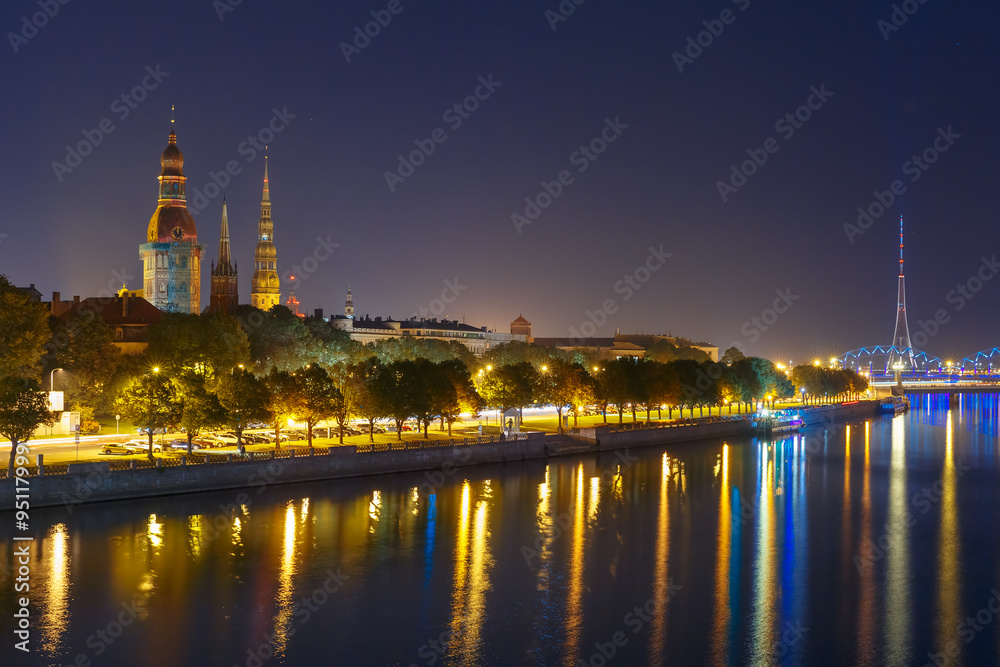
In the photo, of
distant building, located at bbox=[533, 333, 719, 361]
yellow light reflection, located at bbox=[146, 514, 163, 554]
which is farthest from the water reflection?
distant building, located at bbox=[533, 333, 719, 361]

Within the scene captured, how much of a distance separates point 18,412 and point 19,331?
12039 mm

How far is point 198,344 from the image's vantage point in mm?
56188

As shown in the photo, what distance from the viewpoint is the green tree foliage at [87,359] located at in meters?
51.0

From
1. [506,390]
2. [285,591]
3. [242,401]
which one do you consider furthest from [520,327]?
[285,591]

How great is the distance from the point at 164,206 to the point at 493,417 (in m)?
68.1

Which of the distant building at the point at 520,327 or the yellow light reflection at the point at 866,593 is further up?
the distant building at the point at 520,327

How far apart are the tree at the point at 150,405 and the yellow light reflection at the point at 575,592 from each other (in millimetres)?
15901

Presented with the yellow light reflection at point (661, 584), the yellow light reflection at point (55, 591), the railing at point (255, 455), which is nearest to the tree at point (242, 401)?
the railing at point (255, 455)

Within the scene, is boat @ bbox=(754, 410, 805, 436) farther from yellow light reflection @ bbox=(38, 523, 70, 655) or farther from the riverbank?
yellow light reflection @ bbox=(38, 523, 70, 655)

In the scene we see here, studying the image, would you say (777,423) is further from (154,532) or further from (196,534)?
(154,532)

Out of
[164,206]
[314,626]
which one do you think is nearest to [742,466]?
[314,626]

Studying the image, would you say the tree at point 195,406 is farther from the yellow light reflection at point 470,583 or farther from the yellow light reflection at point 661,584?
the yellow light reflection at point 661,584

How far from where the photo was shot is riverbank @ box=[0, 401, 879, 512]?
33.0 metres

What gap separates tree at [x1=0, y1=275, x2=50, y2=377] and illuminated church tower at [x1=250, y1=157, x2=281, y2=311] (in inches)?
3342
